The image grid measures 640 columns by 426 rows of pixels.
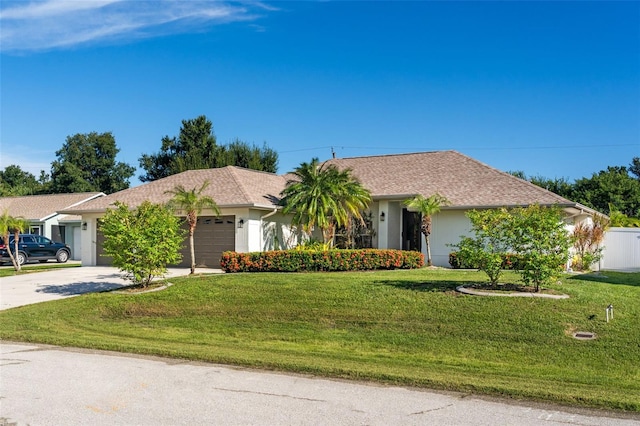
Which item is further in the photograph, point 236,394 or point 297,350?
point 297,350

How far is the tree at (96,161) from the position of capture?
61.7m

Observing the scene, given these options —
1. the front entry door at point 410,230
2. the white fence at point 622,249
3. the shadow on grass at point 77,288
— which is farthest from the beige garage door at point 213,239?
Answer: the white fence at point 622,249

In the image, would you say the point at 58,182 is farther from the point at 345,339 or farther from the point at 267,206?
the point at 345,339

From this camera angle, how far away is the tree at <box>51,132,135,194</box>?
61688 mm

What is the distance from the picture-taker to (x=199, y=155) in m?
45.1

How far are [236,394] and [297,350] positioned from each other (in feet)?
10.9

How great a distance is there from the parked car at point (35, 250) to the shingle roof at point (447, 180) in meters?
16.0

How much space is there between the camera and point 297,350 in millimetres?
10148

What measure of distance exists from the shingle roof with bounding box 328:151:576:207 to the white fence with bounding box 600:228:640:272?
441 centimetres

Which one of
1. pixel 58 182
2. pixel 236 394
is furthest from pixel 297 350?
pixel 58 182

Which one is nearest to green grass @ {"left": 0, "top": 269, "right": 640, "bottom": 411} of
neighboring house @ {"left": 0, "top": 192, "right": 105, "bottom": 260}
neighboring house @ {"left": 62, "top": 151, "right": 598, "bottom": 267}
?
neighboring house @ {"left": 62, "top": 151, "right": 598, "bottom": 267}

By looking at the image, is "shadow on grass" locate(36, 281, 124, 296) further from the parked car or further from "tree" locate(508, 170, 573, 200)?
"tree" locate(508, 170, 573, 200)

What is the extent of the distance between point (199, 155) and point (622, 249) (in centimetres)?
3120

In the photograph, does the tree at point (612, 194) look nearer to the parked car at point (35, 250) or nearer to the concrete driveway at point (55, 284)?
the concrete driveway at point (55, 284)
